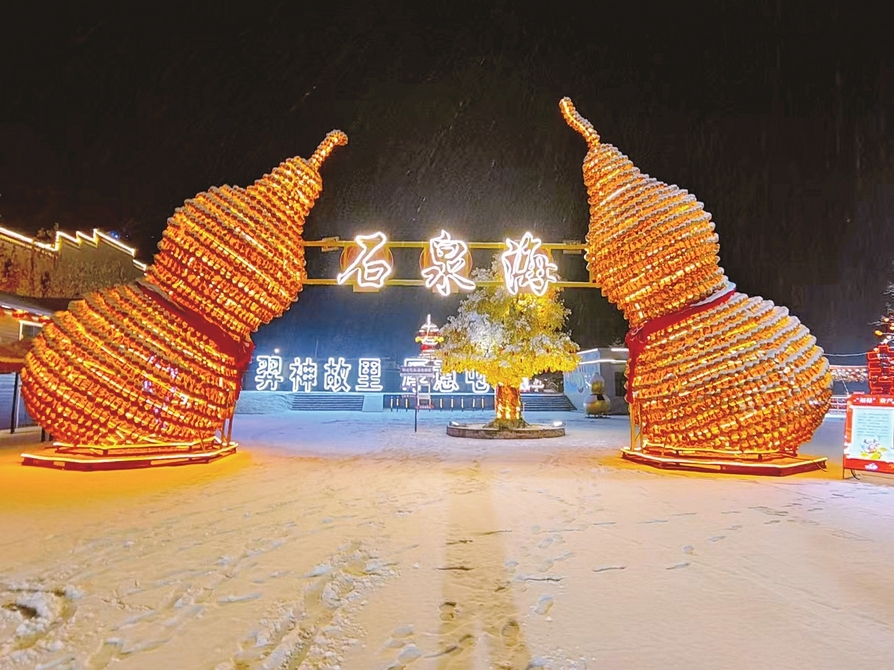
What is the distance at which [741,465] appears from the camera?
747cm

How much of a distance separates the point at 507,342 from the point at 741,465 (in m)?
6.80

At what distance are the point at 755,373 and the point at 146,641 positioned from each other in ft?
23.8

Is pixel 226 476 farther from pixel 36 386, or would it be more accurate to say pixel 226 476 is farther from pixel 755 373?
pixel 755 373

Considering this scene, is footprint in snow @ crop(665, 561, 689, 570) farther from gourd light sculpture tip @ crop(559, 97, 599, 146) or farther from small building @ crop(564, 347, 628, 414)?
small building @ crop(564, 347, 628, 414)

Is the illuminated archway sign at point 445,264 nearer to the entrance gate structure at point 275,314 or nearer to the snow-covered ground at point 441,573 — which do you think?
the entrance gate structure at point 275,314

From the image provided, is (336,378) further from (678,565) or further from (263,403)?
(678,565)

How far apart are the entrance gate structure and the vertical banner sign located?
0.39 metres

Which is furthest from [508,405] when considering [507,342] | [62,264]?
[62,264]

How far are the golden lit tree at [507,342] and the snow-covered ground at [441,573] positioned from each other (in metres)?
6.80

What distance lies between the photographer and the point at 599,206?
8.80 metres

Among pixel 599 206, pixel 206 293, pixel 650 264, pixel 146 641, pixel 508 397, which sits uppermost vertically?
pixel 599 206

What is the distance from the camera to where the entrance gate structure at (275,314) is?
730 centimetres

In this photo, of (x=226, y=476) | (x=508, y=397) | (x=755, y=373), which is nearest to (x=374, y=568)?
(x=226, y=476)

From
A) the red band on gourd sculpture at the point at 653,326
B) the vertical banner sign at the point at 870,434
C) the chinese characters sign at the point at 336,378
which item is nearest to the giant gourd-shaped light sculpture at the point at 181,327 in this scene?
the red band on gourd sculpture at the point at 653,326
